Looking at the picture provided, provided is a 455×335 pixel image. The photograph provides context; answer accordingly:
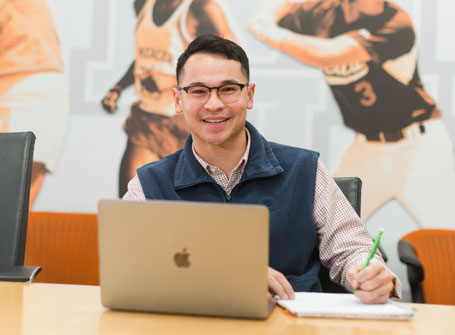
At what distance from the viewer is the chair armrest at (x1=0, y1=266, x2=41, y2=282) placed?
59.8 inches

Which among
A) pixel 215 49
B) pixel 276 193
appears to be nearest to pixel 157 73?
pixel 215 49

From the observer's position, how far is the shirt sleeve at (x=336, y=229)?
1647 mm

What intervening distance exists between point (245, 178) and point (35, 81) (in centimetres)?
203

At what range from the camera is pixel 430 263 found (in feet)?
8.68

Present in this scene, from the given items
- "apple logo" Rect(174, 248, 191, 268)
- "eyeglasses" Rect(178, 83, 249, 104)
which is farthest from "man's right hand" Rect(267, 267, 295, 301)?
"eyeglasses" Rect(178, 83, 249, 104)

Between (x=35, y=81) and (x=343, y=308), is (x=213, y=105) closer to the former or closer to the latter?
(x=343, y=308)

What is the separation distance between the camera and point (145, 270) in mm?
1064

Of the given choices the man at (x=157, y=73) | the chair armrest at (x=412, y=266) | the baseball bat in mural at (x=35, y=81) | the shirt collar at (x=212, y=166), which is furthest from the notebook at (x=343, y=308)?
the baseball bat in mural at (x=35, y=81)

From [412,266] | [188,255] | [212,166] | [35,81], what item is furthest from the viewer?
[35,81]

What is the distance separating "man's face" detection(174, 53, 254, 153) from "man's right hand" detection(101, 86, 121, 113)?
1.43 metres

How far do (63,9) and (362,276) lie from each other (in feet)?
8.81

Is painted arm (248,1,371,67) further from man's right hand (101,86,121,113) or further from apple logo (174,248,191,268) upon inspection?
apple logo (174,248,191,268)

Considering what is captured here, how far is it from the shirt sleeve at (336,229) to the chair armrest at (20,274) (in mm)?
888

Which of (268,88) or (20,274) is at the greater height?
(268,88)
